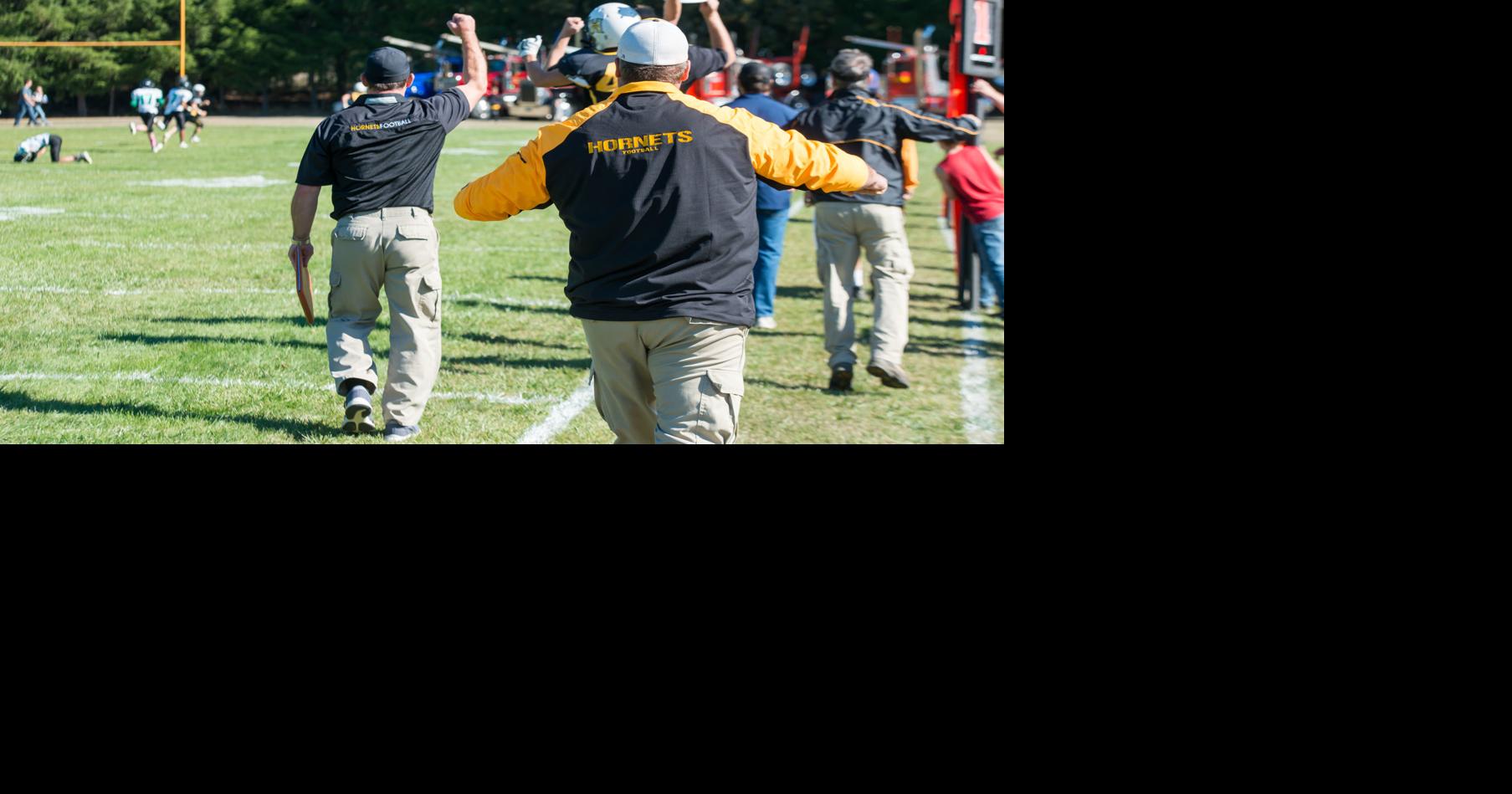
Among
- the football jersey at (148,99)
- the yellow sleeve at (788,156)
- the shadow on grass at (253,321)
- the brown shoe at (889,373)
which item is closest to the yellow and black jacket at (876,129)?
the brown shoe at (889,373)

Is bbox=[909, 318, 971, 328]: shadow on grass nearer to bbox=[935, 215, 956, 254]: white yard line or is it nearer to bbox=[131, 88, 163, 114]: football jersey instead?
bbox=[935, 215, 956, 254]: white yard line

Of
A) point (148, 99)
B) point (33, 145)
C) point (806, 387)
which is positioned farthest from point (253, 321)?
point (148, 99)

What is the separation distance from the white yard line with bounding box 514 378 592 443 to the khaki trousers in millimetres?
1228

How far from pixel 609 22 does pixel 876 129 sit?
223 centimetres

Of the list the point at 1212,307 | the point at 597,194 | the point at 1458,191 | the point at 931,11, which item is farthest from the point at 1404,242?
the point at 931,11

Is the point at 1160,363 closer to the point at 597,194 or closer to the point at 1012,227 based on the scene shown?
the point at 1012,227

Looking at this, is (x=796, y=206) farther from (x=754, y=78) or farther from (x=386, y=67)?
(x=386, y=67)

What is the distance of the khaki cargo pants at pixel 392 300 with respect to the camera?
Result: 5.54 meters

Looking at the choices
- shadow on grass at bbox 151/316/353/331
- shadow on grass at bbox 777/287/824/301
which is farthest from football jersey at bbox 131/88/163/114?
shadow on grass at bbox 777/287/824/301

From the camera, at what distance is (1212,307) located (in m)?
3.90

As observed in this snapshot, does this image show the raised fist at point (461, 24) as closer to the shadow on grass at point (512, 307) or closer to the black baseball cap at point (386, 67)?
the black baseball cap at point (386, 67)

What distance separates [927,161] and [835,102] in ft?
61.7

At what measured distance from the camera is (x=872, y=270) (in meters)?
6.95

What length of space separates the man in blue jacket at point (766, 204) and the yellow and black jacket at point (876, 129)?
0.30 metres
